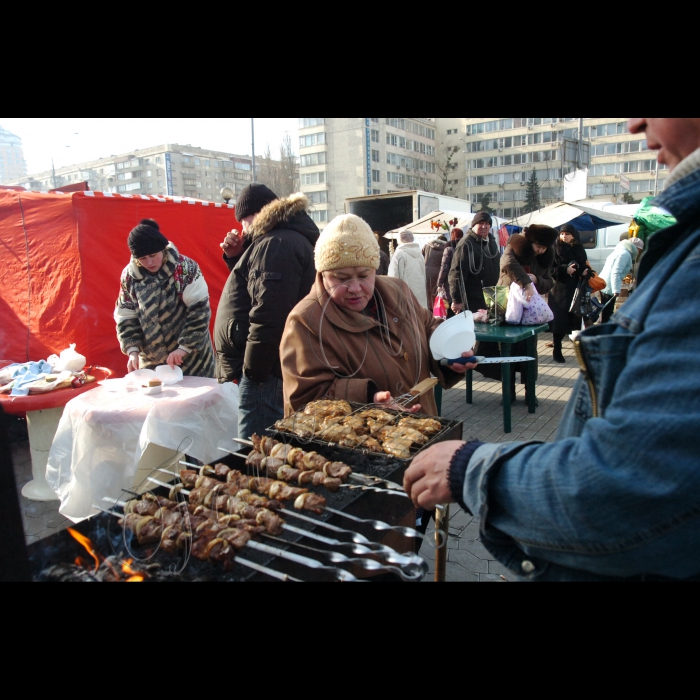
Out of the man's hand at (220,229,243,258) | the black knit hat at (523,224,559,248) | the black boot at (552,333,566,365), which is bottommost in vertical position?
the black boot at (552,333,566,365)

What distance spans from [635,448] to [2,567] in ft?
3.57

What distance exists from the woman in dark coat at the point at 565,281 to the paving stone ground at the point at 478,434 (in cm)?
67

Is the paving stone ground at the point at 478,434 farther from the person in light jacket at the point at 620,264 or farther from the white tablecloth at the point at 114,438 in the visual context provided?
the person in light jacket at the point at 620,264

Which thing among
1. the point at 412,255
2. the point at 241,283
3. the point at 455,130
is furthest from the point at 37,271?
the point at 455,130

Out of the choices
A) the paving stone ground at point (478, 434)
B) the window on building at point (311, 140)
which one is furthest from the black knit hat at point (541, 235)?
the window on building at point (311, 140)

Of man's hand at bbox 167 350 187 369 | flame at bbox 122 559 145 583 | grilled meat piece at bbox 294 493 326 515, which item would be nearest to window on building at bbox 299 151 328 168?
man's hand at bbox 167 350 187 369

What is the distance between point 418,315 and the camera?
3020mm

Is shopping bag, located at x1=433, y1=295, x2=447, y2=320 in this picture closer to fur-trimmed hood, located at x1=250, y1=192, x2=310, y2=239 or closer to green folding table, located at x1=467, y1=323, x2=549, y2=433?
green folding table, located at x1=467, y1=323, x2=549, y2=433

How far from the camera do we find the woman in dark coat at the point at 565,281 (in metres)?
8.36

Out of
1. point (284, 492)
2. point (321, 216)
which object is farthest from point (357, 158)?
point (284, 492)

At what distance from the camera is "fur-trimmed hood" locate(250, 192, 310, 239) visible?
145 inches

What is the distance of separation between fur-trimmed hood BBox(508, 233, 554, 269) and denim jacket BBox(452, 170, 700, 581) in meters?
6.55

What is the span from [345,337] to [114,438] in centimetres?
182

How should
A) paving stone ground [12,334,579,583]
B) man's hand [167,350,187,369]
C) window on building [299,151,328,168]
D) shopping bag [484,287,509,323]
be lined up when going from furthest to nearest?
1. window on building [299,151,328,168]
2. shopping bag [484,287,509,323]
3. man's hand [167,350,187,369]
4. paving stone ground [12,334,579,583]
